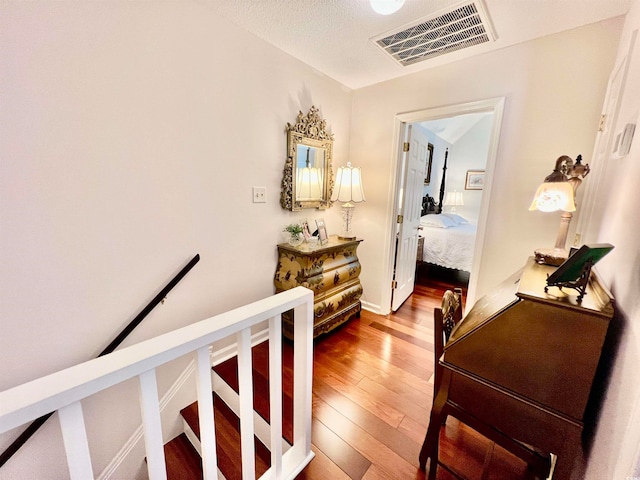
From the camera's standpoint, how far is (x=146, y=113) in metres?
1.38

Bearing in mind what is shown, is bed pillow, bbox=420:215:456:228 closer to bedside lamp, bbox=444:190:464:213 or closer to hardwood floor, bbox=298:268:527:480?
bedside lamp, bbox=444:190:464:213

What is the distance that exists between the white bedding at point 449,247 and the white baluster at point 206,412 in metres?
3.48

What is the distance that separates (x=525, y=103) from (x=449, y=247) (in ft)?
7.01

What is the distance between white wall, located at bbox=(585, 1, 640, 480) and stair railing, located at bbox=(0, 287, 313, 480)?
945mm

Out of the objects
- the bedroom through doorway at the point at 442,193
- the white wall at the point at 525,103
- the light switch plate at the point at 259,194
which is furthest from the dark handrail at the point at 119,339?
the white wall at the point at 525,103

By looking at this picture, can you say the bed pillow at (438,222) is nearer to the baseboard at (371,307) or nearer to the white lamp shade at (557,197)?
the baseboard at (371,307)

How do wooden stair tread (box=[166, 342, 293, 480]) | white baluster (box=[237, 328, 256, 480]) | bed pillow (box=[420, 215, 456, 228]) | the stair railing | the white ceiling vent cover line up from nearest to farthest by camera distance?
1. the stair railing
2. white baluster (box=[237, 328, 256, 480])
3. wooden stair tread (box=[166, 342, 293, 480])
4. the white ceiling vent cover
5. bed pillow (box=[420, 215, 456, 228])

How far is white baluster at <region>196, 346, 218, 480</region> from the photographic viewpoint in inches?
32.1

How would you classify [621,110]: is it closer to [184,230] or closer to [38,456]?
[184,230]

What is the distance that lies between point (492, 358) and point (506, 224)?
1.43 meters

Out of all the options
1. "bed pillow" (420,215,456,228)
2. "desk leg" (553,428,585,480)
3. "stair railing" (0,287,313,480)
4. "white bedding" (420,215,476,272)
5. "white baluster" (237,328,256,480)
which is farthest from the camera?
A: "bed pillow" (420,215,456,228)

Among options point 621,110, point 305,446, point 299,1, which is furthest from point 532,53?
point 305,446

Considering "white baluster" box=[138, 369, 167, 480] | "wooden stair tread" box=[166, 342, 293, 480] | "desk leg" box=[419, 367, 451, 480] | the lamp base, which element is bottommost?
"wooden stair tread" box=[166, 342, 293, 480]

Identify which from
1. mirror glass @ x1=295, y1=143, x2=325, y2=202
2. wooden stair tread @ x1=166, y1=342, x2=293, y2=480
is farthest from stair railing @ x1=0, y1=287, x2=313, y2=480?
mirror glass @ x1=295, y1=143, x2=325, y2=202
